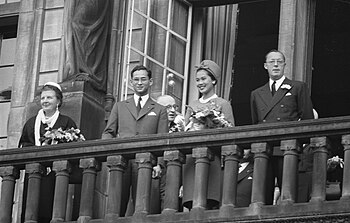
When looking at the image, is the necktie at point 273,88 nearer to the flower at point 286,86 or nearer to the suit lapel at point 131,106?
the flower at point 286,86

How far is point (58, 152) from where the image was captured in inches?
886

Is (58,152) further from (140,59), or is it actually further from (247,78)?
(247,78)

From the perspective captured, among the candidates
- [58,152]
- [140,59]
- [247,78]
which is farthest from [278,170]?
[247,78]

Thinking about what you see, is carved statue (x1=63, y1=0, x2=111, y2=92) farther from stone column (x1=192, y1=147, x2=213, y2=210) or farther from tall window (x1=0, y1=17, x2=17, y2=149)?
stone column (x1=192, y1=147, x2=213, y2=210)

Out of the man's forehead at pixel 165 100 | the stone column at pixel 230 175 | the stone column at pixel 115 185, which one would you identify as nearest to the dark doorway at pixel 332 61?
the man's forehead at pixel 165 100

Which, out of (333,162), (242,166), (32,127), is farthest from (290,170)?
(32,127)

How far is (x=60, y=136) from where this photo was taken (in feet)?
75.5

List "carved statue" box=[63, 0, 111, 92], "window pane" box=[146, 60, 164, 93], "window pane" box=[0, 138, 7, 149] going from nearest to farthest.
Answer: "carved statue" box=[63, 0, 111, 92]
"window pane" box=[0, 138, 7, 149]
"window pane" box=[146, 60, 164, 93]

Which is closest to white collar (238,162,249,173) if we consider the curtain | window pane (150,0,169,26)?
the curtain

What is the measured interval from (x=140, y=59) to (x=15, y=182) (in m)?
3.13

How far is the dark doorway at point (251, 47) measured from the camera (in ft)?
96.5

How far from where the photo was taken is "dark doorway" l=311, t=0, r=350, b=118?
3048 cm

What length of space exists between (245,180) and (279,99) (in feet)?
3.78

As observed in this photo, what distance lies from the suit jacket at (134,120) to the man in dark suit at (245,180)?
Result: 1.33 meters
